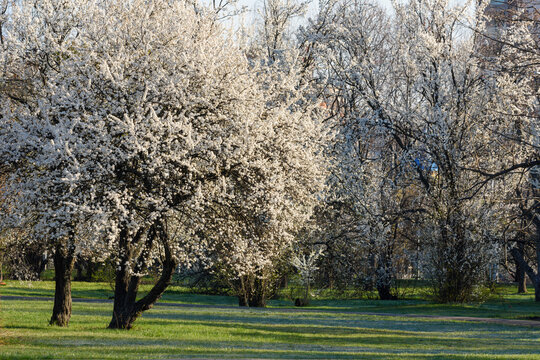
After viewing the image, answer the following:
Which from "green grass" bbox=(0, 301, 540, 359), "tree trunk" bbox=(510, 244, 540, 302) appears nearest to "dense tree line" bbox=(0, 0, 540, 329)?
"green grass" bbox=(0, 301, 540, 359)

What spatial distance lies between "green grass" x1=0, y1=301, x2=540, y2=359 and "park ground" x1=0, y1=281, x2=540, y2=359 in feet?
0.07

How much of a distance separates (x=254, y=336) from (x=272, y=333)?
70cm

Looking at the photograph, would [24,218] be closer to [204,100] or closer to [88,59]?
[88,59]

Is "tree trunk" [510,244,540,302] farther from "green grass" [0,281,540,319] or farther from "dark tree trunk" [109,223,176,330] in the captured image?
"dark tree trunk" [109,223,176,330]

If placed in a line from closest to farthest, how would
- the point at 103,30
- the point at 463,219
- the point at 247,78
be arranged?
the point at 103,30, the point at 247,78, the point at 463,219

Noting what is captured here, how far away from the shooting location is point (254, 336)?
16703mm

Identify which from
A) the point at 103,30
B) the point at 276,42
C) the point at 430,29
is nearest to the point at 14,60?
the point at 103,30

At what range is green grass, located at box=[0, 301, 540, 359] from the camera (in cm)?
1282

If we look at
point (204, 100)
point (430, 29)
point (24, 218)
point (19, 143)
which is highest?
point (430, 29)

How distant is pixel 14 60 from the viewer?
53.1 feet

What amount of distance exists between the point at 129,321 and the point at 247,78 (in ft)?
23.0

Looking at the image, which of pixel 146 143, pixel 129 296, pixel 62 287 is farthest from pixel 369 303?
pixel 146 143

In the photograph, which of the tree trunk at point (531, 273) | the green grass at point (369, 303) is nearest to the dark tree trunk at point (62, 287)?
the green grass at point (369, 303)

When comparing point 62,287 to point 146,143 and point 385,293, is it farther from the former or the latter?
point 385,293
